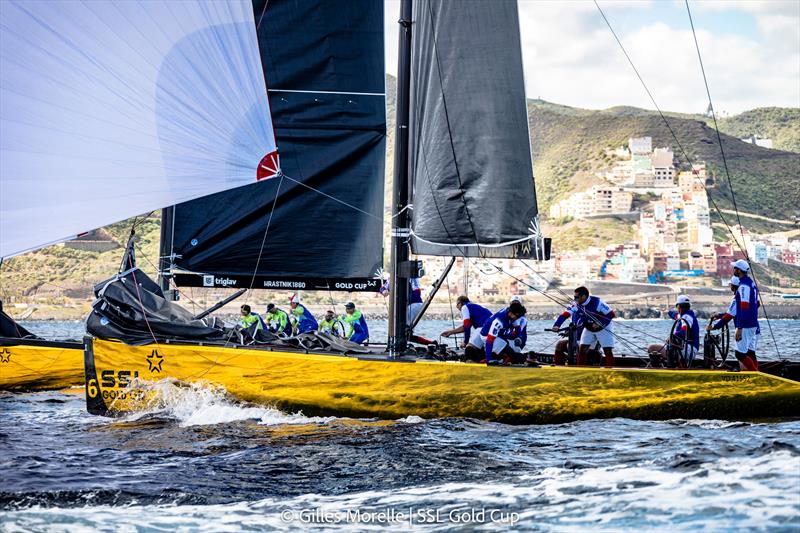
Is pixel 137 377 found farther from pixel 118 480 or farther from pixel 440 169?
pixel 440 169

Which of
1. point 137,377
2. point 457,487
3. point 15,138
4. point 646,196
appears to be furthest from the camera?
point 646,196

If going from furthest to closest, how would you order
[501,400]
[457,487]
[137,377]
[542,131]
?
[542,131]
[137,377]
[501,400]
[457,487]

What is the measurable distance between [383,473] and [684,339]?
4.46m

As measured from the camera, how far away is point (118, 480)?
24.1ft

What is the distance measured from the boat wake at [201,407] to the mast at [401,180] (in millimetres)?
1658

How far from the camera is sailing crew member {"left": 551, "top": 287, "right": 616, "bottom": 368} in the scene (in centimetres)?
1011

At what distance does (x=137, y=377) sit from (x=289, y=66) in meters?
4.29

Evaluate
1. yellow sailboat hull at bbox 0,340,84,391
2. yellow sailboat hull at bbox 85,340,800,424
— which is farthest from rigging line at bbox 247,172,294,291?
yellow sailboat hull at bbox 0,340,84,391

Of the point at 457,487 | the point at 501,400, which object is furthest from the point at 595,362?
the point at 457,487

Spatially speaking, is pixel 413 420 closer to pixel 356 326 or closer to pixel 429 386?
pixel 429 386

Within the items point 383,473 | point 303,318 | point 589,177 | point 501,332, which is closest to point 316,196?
point 303,318

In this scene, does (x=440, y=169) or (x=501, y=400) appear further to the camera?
(x=440, y=169)

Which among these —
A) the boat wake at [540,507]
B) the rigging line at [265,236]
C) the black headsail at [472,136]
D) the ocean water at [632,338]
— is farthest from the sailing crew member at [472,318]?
the boat wake at [540,507]

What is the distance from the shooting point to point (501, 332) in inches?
403
